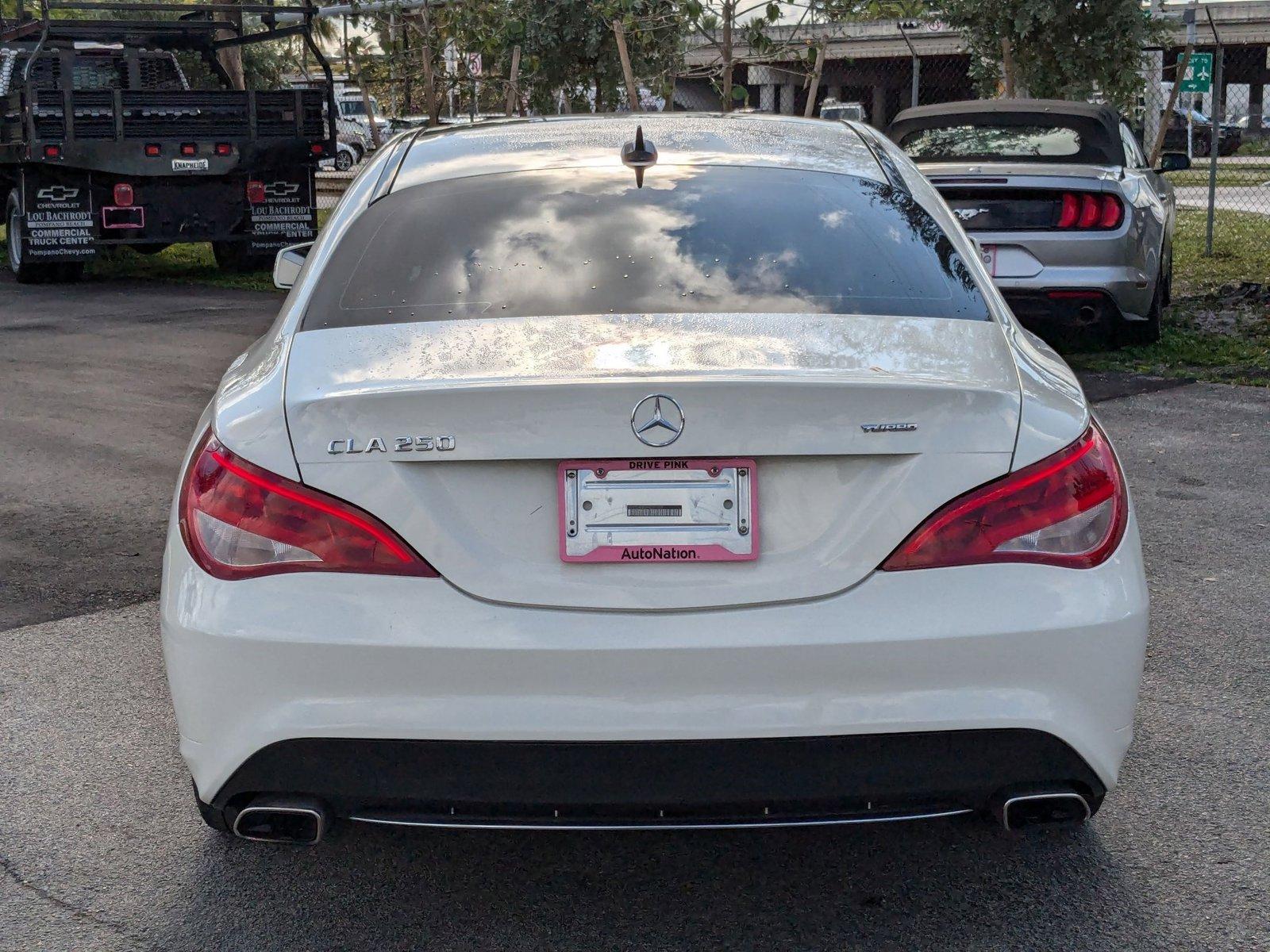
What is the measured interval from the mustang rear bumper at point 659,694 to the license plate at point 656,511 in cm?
11

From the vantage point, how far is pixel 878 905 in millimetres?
3027

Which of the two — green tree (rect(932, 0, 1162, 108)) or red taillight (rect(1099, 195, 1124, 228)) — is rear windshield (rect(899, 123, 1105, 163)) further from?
green tree (rect(932, 0, 1162, 108))

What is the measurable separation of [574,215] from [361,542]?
Result: 3.85ft

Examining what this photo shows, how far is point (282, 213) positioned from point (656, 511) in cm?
1387

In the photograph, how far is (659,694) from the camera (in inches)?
99.9

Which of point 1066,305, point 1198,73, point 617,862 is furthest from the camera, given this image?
point 1198,73

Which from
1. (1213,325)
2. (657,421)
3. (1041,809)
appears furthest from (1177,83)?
(657,421)

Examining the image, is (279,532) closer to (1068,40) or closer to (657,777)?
(657,777)

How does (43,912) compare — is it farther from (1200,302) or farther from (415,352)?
(1200,302)

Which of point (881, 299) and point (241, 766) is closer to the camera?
point (241, 766)

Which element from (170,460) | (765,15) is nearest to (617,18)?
(765,15)

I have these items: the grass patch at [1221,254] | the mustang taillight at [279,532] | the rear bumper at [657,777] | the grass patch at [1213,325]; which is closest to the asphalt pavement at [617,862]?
the rear bumper at [657,777]

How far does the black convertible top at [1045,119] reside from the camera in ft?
31.8

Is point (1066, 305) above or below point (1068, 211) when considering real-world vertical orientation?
below
